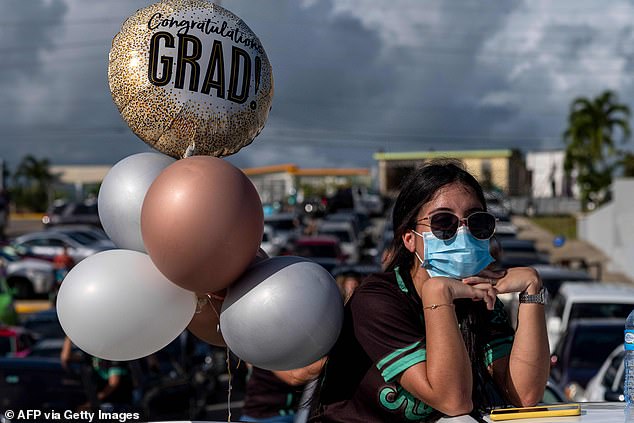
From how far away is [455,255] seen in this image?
2.94 metres

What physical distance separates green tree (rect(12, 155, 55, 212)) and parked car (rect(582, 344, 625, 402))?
2365 inches

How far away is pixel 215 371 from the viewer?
1162 centimetres

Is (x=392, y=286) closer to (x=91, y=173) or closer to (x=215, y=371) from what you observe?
(x=215, y=371)

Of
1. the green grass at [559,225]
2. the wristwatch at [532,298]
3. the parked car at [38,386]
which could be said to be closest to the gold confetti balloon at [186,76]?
the wristwatch at [532,298]

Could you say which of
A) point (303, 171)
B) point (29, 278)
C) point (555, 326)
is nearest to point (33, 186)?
point (303, 171)

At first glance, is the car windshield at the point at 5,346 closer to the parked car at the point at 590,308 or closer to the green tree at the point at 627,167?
the parked car at the point at 590,308

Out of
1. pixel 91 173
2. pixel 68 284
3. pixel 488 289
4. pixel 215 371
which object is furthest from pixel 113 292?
pixel 91 173

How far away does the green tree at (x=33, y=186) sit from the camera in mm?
72625

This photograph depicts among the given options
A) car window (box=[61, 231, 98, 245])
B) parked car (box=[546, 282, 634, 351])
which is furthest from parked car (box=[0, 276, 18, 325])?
car window (box=[61, 231, 98, 245])

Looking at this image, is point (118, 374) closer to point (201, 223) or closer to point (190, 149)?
point (190, 149)

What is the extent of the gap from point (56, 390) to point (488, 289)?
4.82m

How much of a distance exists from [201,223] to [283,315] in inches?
15.5

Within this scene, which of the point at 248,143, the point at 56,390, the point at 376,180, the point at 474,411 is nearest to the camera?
the point at 474,411

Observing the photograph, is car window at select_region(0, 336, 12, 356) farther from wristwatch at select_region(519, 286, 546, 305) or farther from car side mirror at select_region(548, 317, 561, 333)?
wristwatch at select_region(519, 286, 546, 305)
